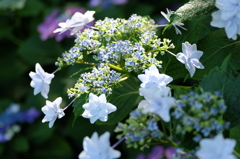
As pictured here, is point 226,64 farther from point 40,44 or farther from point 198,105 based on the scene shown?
point 40,44

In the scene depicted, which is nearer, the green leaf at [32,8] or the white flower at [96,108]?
the white flower at [96,108]

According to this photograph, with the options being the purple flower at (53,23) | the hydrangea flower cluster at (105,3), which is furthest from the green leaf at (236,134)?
the hydrangea flower cluster at (105,3)

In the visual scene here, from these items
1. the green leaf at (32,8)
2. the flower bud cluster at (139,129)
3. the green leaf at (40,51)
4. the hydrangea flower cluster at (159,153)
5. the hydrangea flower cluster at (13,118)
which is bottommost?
the flower bud cluster at (139,129)

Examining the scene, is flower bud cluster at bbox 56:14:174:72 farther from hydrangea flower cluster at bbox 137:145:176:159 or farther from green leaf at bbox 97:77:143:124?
hydrangea flower cluster at bbox 137:145:176:159

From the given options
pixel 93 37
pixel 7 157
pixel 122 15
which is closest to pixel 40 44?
pixel 122 15

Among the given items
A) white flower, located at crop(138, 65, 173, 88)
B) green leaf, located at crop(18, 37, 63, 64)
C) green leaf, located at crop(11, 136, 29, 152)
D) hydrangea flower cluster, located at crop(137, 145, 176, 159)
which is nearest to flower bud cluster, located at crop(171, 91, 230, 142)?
white flower, located at crop(138, 65, 173, 88)

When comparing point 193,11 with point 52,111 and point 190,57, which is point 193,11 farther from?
point 52,111

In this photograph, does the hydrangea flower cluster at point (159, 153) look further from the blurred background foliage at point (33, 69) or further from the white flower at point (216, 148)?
the white flower at point (216, 148)
